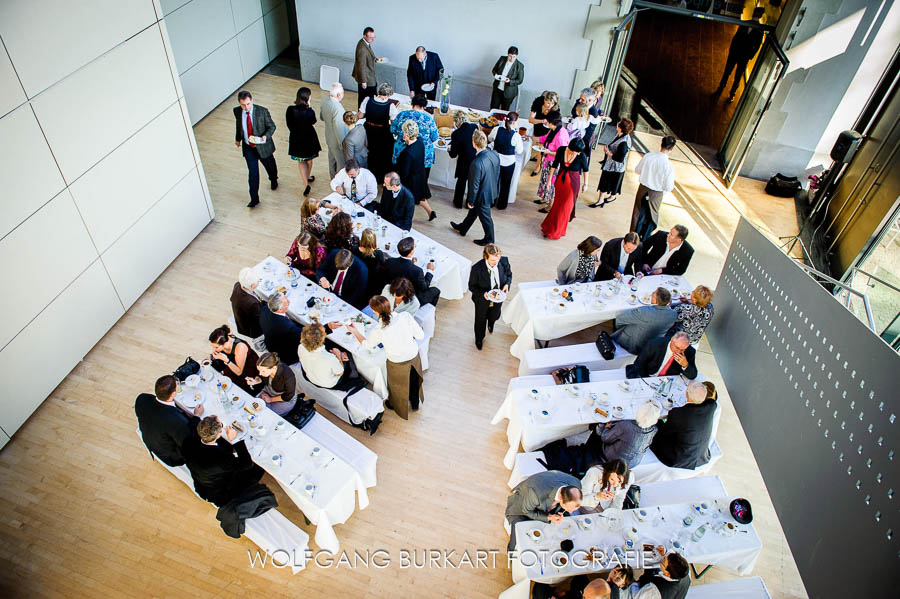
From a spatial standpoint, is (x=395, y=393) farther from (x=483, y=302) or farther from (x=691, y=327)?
(x=691, y=327)

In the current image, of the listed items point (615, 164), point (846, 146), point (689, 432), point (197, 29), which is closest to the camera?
point (689, 432)

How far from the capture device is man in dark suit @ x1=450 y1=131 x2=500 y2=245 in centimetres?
742

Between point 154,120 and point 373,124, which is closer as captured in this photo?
point 154,120

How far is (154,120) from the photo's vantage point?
22.5ft

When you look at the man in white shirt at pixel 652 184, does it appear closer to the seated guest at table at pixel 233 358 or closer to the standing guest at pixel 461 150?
the standing guest at pixel 461 150

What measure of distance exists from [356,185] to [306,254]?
156cm

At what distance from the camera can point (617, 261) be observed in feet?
22.6

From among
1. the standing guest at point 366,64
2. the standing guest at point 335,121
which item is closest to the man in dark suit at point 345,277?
the standing guest at point 335,121

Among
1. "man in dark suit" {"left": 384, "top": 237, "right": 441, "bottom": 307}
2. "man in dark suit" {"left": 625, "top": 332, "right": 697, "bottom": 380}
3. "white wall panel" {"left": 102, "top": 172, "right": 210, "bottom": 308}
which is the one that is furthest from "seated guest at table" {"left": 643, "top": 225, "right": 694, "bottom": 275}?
"white wall panel" {"left": 102, "top": 172, "right": 210, "bottom": 308}

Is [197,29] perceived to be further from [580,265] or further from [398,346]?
[580,265]

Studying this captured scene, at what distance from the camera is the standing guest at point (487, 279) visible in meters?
6.01

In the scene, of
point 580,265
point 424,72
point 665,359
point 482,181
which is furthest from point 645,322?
point 424,72

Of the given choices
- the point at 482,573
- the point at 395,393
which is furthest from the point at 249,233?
the point at 482,573

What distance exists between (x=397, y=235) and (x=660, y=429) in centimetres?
376
